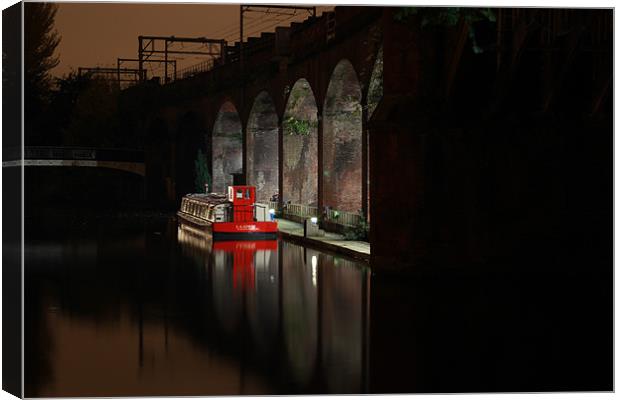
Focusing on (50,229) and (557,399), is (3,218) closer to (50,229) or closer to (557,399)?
(557,399)

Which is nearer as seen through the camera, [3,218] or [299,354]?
[3,218]

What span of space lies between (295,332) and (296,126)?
20949mm

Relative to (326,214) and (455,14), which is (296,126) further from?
(455,14)

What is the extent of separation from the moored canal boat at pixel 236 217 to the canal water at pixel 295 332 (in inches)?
256

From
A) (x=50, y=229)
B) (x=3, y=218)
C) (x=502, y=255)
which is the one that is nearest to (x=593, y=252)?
(x=502, y=255)

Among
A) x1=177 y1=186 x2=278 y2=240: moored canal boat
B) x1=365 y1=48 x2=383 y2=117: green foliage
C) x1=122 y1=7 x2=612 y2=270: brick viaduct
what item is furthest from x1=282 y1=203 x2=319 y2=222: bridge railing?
x1=122 y1=7 x2=612 y2=270: brick viaduct

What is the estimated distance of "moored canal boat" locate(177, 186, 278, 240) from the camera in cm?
2711

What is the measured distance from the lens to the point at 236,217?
28.7 m

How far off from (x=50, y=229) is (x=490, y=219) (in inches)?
783

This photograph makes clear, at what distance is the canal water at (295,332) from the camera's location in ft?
29.8

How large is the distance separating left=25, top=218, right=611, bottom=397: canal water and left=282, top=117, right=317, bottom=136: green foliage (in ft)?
41.1

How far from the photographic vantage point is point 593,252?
650 inches

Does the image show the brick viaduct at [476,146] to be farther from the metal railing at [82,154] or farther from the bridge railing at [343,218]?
the metal railing at [82,154]

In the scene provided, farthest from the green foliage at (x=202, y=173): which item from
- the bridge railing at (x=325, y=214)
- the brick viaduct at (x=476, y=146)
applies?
the brick viaduct at (x=476, y=146)
